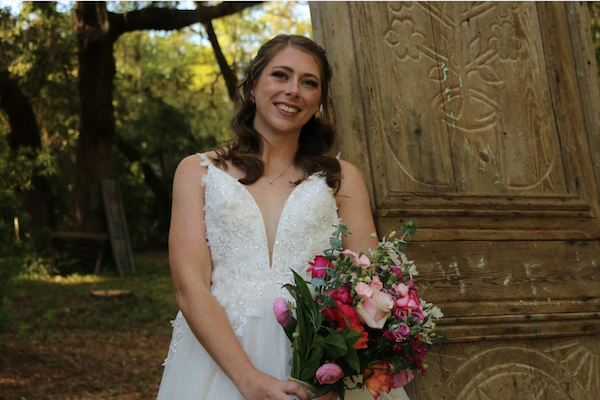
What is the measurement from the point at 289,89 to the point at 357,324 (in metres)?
1.10

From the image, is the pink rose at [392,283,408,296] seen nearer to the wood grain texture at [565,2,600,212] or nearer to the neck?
the neck

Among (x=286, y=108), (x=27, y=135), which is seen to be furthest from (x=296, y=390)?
(x=27, y=135)

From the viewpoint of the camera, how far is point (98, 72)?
12.0 metres

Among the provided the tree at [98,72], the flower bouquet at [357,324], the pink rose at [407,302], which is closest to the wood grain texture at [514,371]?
the flower bouquet at [357,324]

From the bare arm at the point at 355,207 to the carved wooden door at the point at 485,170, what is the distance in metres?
0.22

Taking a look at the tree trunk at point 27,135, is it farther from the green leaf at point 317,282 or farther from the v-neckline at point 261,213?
the green leaf at point 317,282

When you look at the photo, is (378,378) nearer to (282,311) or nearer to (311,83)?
(282,311)

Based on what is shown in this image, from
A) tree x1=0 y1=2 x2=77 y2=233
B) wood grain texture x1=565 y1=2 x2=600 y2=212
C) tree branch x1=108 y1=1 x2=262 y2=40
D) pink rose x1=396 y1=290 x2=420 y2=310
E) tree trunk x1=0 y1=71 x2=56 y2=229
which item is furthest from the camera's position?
tree trunk x1=0 y1=71 x2=56 y2=229

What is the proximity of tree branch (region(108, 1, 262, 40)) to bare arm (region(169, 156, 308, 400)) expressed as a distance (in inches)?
364

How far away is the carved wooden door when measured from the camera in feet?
10.6

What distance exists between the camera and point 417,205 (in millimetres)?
3260

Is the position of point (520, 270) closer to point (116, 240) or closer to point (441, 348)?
point (441, 348)

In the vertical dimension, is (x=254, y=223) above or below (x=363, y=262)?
above

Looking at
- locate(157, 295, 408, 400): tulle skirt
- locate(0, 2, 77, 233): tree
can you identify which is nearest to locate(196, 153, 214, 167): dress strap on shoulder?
locate(157, 295, 408, 400): tulle skirt
